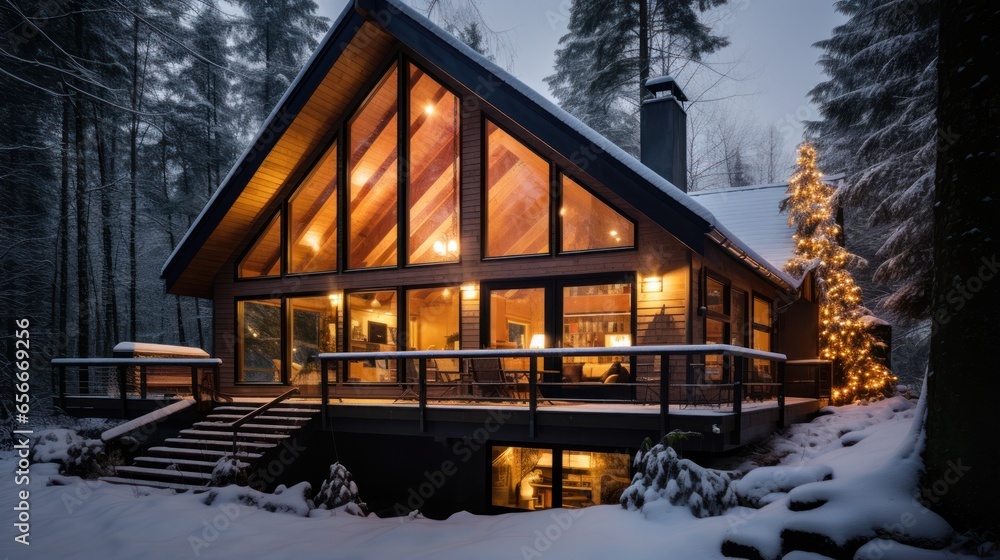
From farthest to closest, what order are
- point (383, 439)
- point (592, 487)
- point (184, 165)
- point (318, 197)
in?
1. point (184, 165)
2. point (318, 197)
3. point (383, 439)
4. point (592, 487)

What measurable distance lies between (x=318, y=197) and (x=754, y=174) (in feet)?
92.3

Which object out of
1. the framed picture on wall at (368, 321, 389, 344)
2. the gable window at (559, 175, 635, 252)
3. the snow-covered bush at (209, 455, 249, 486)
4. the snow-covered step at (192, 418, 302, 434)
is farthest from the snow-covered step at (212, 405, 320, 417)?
the gable window at (559, 175, 635, 252)

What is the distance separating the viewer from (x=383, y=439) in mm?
9211

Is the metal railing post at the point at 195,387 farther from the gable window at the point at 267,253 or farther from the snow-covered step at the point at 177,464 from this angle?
the gable window at the point at 267,253

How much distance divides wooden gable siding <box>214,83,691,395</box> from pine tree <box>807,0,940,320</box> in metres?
7.23

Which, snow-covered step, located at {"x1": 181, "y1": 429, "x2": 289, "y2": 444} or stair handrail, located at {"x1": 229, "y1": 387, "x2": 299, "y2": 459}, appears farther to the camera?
snow-covered step, located at {"x1": 181, "y1": 429, "x2": 289, "y2": 444}

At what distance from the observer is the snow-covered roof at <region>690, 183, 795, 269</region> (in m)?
13.7

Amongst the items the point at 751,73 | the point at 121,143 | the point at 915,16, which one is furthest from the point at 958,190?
the point at 121,143

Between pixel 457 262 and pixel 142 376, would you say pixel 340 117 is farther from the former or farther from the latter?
pixel 142 376

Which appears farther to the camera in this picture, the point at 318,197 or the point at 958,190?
the point at 318,197

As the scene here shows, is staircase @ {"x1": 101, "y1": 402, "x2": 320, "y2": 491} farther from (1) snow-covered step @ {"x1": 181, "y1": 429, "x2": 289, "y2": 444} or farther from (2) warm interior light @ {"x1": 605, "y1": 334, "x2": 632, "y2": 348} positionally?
(2) warm interior light @ {"x1": 605, "y1": 334, "x2": 632, "y2": 348}

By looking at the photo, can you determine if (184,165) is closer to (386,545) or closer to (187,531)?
(187,531)

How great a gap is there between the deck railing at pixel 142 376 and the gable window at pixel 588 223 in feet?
19.3

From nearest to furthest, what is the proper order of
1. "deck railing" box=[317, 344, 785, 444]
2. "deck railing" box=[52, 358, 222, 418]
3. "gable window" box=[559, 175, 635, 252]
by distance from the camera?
"deck railing" box=[317, 344, 785, 444] → "gable window" box=[559, 175, 635, 252] → "deck railing" box=[52, 358, 222, 418]
